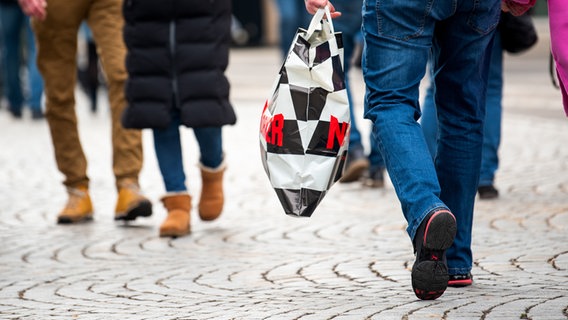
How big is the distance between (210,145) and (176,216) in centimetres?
41

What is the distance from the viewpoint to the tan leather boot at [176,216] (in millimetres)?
5926

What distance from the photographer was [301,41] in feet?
14.0

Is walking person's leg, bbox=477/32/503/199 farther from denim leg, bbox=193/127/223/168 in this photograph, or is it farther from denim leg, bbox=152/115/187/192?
denim leg, bbox=152/115/187/192

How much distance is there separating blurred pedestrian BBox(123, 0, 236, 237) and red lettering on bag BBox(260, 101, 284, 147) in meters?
1.52

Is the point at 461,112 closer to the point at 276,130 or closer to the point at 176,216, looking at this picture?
the point at 276,130

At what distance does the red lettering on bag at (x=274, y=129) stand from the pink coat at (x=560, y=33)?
0.97 m

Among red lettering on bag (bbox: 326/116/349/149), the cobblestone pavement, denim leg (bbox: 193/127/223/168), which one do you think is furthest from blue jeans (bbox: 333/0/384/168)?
red lettering on bag (bbox: 326/116/349/149)

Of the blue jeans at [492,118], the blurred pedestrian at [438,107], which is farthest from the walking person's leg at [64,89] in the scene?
the blurred pedestrian at [438,107]

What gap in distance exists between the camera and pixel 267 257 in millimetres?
5293

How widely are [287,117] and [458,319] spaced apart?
3.16ft

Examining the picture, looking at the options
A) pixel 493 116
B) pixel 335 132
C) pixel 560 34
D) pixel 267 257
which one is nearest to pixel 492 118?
pixel 493 116

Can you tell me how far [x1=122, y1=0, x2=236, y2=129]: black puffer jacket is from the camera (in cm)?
586

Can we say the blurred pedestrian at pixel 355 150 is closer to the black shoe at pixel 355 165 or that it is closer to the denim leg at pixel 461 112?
the black shoe at pixel 355 165

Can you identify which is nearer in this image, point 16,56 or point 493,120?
point 493,120
